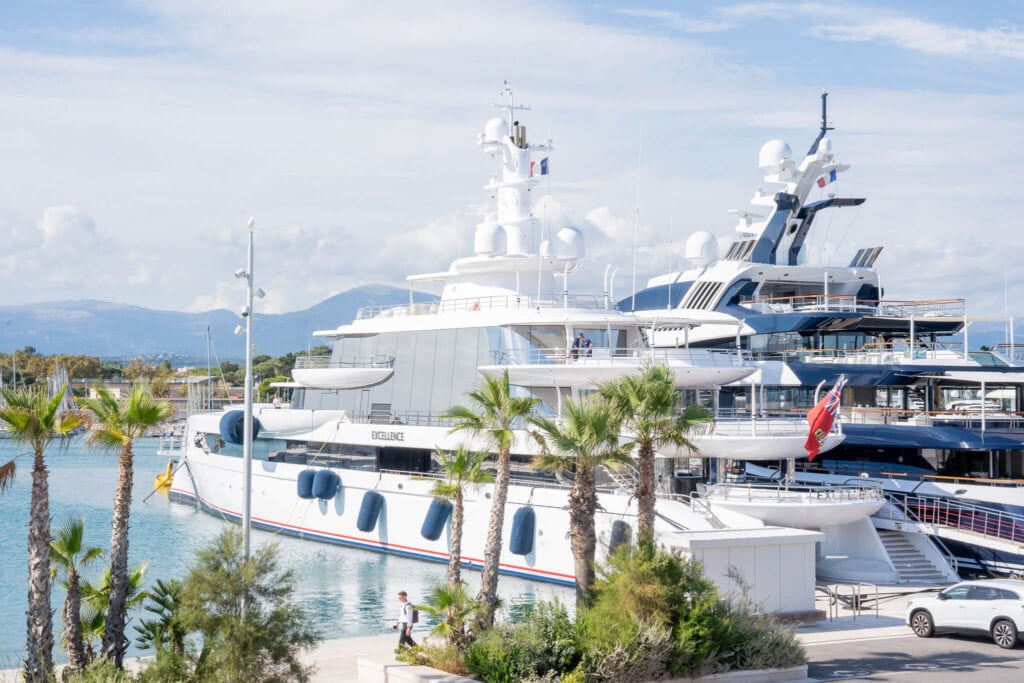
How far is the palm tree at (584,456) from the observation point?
60.3 ft

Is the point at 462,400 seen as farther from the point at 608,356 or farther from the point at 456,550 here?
the point at 456,550

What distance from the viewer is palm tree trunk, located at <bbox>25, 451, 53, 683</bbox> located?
49.0 ft

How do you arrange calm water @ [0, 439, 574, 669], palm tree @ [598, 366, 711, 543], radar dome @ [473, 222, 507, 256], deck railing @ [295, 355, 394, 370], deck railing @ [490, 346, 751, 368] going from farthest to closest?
deck railing @ [295, 355, 394, 370] < radar dome @ [473, 222, 507, 256] < deck railing @ [490, 346, 751, 368] < calm water @ [0, 439, 574, 669] < palm tree @ [598, 366, 711, 543]

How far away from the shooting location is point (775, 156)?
45.8 meters

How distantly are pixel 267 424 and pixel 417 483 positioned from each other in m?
9.10

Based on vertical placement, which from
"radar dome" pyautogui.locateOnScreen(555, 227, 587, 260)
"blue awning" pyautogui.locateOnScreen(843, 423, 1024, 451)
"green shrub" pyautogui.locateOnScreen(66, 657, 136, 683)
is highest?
"radar dome" pyautogui.locateOnScreen(555, 227, 587, 260)

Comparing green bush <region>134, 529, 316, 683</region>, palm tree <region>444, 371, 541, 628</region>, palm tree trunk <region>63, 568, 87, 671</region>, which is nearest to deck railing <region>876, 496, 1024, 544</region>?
palm tree <region>444, 371, 541, 628</region>

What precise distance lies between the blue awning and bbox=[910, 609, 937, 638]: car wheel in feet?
38.8

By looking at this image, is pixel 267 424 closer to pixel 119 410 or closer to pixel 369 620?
pixel 369 620

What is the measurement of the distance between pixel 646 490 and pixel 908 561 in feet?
38.5

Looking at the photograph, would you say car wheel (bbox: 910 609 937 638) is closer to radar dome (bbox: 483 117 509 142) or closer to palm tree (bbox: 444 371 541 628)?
palm tree (bbox: 444 371 541 628)

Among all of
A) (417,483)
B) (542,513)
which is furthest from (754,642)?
(417,483)

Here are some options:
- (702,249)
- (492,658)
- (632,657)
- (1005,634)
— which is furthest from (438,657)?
(702,249)

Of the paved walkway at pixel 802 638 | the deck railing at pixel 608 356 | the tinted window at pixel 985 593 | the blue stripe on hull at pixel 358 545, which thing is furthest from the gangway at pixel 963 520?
the blue stripe on hull at pixel 358 545
